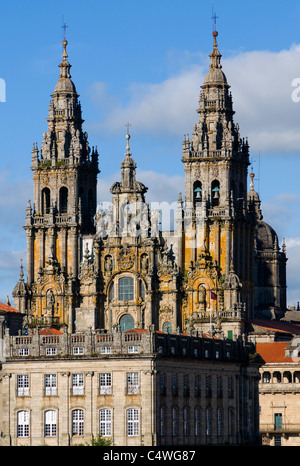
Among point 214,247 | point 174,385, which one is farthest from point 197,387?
point 214,247

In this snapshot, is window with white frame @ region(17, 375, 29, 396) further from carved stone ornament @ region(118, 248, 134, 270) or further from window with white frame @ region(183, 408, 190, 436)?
carved stone ornament @ region(118, 248, 134, 270)

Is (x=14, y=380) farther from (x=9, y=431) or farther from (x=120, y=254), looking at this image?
(x=120, y=254)

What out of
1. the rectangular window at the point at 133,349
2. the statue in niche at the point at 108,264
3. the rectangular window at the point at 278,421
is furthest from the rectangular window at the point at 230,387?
the statue in niche at the point at 108,264

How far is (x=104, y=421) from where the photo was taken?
13712 cm

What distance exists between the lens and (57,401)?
13912cm

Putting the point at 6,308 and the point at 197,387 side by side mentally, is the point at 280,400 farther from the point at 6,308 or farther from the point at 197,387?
the point at 197,387

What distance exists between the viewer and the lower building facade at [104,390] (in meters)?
137

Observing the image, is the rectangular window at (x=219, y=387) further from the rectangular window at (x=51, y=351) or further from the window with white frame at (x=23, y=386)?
the window with white frame at (x=23, y=386)

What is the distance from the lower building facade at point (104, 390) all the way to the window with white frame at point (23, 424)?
8cm


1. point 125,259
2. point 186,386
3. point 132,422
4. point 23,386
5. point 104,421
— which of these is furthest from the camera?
point 125,259

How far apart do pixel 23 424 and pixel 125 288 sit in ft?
196

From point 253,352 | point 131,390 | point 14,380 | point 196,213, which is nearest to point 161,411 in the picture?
point 131,390

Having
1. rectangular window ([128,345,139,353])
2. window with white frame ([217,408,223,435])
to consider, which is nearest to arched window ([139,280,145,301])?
window with white frame ([217,408,223,435])
